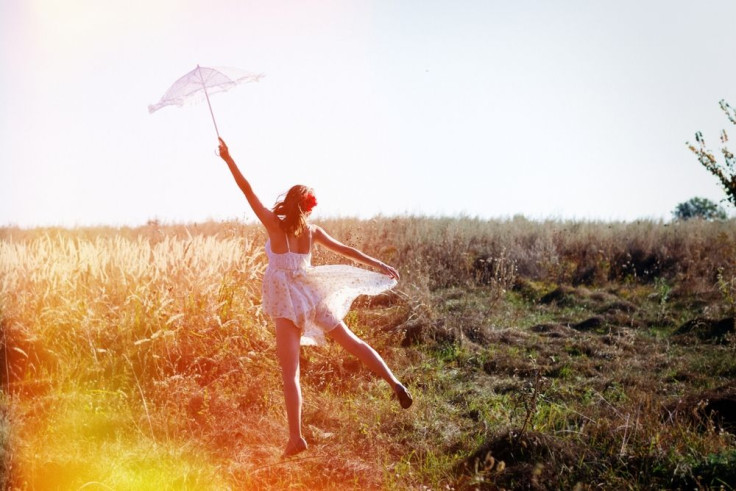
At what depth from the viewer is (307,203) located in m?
4.27

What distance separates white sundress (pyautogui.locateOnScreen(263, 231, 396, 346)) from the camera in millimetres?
4203

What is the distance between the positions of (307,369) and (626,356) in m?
3.76

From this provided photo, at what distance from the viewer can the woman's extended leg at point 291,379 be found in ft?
12.9

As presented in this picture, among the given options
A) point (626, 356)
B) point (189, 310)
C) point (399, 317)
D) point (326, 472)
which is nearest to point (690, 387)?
point (626, 356)

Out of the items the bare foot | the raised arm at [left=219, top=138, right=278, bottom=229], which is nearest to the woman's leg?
the bare foot

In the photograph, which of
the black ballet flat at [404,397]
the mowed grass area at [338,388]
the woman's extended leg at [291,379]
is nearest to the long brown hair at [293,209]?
the woman's extended leg at [291,379]

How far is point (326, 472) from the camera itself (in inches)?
155

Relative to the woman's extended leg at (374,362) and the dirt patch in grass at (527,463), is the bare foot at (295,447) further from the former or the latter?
the dirt patch in grass at (527,463)

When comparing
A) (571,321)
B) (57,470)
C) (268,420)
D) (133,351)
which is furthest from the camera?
(571,321)

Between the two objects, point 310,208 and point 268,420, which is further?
point 268,420

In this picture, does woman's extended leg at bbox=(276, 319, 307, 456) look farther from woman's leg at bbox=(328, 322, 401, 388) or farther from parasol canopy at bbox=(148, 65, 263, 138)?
parasol canopy at bbox=(148, 65, 263, 138)

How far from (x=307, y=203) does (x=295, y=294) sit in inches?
24.9

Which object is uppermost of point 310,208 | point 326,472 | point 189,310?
point 310,208

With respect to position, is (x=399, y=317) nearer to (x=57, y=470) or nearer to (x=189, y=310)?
(x=189, y=310)
